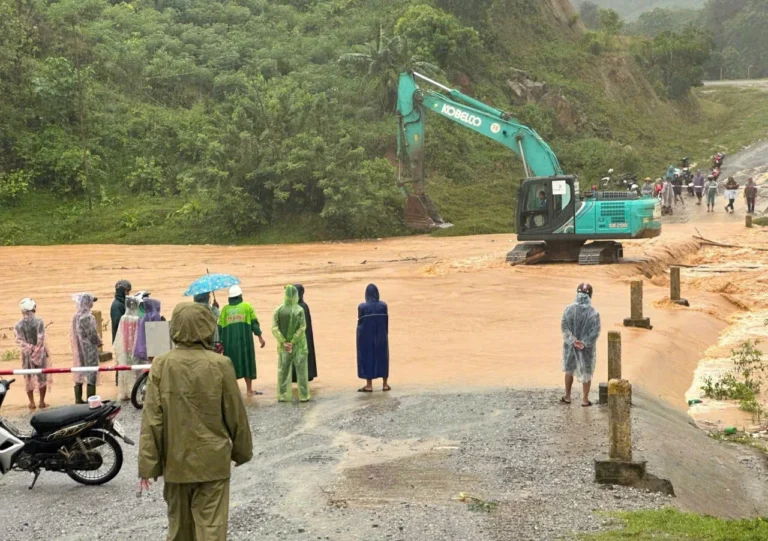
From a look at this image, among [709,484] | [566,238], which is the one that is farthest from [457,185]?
[709,484]

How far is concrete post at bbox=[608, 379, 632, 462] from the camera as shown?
381 inches

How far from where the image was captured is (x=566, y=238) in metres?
27.7

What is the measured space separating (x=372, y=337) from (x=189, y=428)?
24.8 feet

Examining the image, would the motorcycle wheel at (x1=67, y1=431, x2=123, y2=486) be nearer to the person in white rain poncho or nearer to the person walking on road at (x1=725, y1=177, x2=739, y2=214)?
the person in white rain poncho

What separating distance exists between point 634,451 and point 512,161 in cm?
3765

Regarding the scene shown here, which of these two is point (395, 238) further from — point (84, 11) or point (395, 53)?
point (84, 11)

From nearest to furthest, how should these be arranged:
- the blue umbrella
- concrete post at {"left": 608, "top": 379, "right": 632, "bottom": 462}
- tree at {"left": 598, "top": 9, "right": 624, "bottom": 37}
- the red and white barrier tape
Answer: concrete post at {"left": 608, "top": 379, "right": 632, "bottom": 462}
the red and white barrier tape
the blue umbrella
tree at {"left": 598, "top": 9, "right": 624, "bottom": 37}

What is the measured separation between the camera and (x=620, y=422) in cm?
977

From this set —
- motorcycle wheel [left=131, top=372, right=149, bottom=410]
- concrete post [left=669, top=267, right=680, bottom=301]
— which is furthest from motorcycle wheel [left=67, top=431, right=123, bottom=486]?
concrete post [left=669, top=267, right=680, bottom=301]

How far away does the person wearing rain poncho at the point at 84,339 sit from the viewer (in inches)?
537

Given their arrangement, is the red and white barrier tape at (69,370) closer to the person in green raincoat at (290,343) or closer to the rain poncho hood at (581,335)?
the person in green raincoat at (290,343)

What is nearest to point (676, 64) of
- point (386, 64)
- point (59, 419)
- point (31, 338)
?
point (386, 64)

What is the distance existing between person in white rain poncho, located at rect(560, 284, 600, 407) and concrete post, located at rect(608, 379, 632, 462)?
281 cm

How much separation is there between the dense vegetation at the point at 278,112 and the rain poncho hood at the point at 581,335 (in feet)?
80.5
